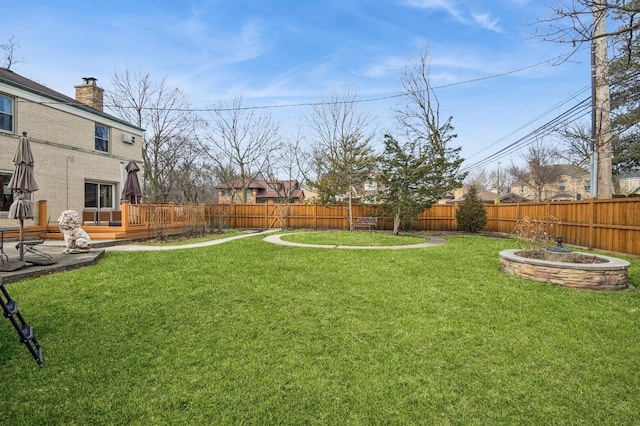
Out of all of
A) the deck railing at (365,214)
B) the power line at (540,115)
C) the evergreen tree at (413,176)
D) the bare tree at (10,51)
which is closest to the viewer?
the deck railing at (365,214)

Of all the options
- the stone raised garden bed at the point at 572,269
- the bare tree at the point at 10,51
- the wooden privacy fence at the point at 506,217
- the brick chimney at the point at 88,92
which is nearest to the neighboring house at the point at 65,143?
the brick chimney at the point at 88,92

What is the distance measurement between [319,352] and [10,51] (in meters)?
25.9

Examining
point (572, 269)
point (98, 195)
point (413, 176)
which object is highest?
point (413, 176)

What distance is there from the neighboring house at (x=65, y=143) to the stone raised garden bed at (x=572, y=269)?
14.3 meters

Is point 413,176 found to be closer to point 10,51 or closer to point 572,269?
point 572,269

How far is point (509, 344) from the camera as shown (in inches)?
137

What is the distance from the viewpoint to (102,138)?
1497cm

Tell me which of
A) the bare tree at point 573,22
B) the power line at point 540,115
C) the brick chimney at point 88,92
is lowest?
the bare tree at point 573,22

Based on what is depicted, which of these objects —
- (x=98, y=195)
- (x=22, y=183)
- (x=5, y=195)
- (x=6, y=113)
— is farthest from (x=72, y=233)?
(x=98, y=195)

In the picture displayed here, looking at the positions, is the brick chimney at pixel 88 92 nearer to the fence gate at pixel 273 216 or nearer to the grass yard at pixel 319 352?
the fence gate at pixel 273 216

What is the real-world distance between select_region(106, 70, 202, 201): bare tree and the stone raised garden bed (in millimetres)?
21166

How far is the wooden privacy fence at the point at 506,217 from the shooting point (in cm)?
821

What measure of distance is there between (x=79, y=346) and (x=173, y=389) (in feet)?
4.86

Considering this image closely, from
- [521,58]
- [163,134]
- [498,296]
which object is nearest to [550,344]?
[498,296]
